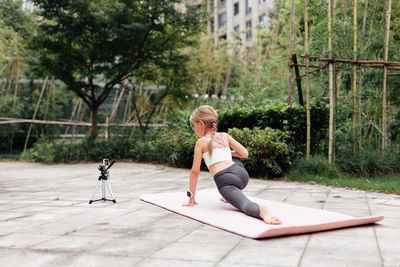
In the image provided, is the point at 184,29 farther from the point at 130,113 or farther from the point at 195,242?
the point at 195,242

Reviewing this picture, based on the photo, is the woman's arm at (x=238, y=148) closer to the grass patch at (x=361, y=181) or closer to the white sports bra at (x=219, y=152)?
the white sports bra at (x=219, y=152)

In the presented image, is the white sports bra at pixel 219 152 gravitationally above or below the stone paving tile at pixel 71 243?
above

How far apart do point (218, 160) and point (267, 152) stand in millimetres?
2901

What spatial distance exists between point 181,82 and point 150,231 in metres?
8.32

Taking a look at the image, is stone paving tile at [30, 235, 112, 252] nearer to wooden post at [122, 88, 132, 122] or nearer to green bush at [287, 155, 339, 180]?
green bush at [287, 155, 339, 180]

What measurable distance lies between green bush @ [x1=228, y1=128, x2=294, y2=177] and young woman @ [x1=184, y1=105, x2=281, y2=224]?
102 inches

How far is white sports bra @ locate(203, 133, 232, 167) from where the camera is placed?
332 cm

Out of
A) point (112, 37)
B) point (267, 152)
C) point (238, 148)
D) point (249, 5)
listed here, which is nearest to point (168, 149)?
point (267, 152)

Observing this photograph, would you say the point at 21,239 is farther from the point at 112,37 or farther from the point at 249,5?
the point at 249,5

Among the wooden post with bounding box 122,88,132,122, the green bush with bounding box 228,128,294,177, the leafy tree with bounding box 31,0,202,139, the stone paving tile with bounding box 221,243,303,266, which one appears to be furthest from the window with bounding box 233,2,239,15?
the stone paving tile with bounding box 221,243,303,266

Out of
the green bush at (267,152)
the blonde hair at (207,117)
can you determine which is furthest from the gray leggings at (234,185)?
the green bush at (267,152)

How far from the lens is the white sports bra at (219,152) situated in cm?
332

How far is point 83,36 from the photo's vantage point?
962cm

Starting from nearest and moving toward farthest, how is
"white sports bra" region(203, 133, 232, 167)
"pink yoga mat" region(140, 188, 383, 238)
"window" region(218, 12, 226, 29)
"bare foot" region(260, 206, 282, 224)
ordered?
1. "pink yoga mat" region(140, 188, 383, 238)
2. "bare foot" region(260, 206, 282, 224)
3. "white sports bra" region(203, 133, 232, 167)
4. "window" region(218, 12, 226, 29)
